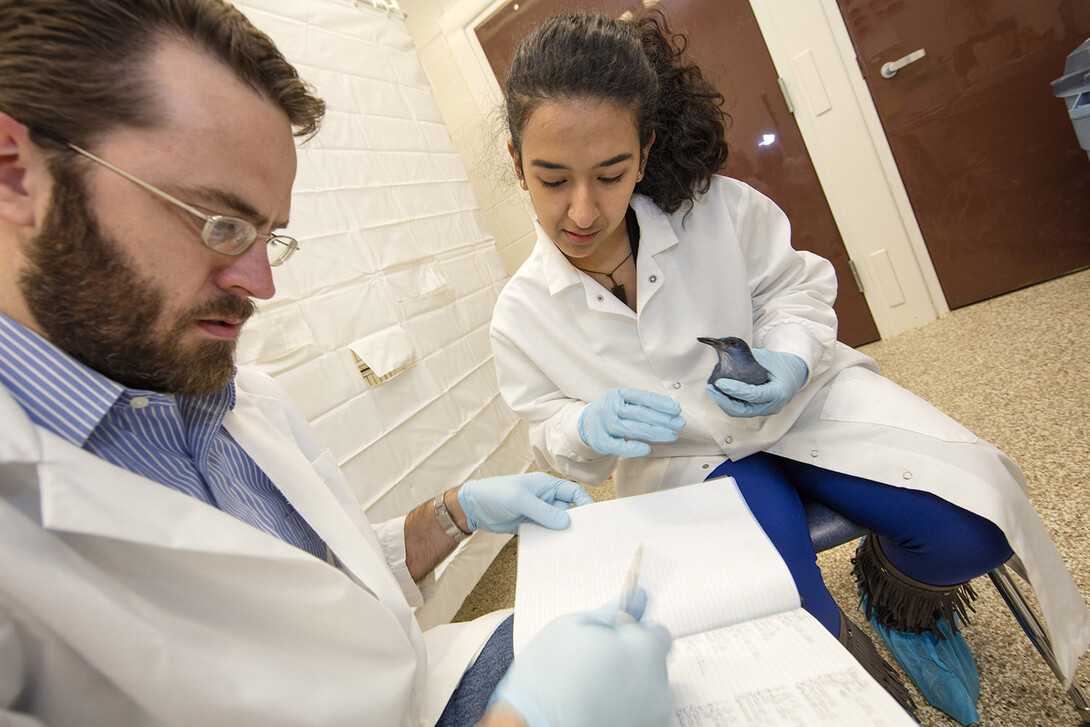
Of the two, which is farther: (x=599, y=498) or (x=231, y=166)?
(x=599, y=498)

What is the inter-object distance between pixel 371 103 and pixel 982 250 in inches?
101

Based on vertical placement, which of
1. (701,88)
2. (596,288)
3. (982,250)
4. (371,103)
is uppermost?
(371,103)

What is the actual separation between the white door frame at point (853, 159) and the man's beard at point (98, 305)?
2.46 metres

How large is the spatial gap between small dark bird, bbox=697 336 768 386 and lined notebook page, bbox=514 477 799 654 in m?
0.20

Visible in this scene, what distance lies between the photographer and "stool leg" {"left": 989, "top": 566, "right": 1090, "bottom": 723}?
2.61 ft

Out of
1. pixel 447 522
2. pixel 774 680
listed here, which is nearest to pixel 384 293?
pixel 447 522

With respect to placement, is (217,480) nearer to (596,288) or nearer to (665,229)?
(596,288)

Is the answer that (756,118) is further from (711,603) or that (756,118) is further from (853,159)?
(711,603)

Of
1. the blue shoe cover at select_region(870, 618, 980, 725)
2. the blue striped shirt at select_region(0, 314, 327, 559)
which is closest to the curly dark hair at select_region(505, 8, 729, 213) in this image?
the blue striped shirt at select_region(0, 314, 327, 559)

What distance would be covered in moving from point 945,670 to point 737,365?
2.06 ft

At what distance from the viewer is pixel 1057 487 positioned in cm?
125

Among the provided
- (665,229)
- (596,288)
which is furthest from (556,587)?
(665,229)

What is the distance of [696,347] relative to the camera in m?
1.04

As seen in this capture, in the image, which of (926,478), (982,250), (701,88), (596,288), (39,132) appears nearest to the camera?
(39,132)
